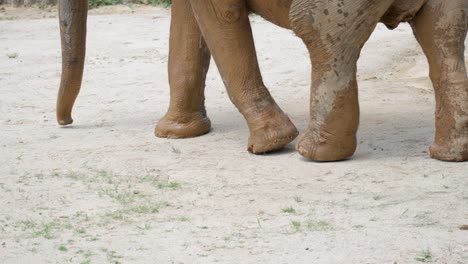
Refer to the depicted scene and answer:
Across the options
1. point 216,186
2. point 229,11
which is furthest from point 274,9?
point 216,186

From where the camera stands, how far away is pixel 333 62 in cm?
582

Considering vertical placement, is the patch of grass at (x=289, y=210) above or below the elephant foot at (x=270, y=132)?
above

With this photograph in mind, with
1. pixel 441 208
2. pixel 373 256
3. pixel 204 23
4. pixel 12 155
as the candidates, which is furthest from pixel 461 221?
pixel 12 155

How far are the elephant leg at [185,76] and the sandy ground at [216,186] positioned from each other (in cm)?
12

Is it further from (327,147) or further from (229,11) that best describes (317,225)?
(229,11)

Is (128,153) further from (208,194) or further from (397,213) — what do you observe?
(397,213)

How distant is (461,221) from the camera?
16.0 ft

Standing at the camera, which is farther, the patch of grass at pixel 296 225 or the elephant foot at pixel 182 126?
the elephant foot at pixel 182 126

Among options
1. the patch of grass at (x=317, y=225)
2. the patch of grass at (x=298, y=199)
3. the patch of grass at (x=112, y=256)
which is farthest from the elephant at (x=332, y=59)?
the patch of grass at (x=112, y=256)

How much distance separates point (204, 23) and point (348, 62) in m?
1.03

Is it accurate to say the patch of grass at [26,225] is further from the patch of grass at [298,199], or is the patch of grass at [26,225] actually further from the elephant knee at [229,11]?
the elephant knee at [229,11]

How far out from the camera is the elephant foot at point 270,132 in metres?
6.30

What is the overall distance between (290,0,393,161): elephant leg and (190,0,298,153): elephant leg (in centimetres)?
38

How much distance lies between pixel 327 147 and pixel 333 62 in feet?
1.48
